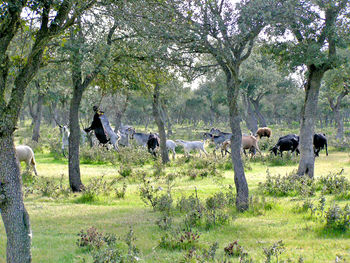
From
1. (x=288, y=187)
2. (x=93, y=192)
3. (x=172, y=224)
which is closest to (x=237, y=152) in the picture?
(x=172, y=224)

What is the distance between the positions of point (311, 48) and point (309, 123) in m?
2.98

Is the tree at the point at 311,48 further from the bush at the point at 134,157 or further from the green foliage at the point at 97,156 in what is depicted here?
the green foliage at the point at 97,156

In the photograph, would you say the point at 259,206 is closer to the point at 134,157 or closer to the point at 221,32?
the point at 221,32

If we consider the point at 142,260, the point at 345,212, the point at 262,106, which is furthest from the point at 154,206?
the point at 262,106

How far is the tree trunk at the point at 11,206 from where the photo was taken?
5207 millimetres

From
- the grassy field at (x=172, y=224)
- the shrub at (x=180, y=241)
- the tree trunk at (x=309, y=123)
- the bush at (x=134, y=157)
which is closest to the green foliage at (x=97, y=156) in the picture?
the bush at (x=134, y=157)

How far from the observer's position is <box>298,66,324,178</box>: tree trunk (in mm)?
14406

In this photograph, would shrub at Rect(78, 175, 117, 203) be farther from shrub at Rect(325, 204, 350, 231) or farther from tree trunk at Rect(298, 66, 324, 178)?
tree trunk at Rect(298, 66, 324, 178)

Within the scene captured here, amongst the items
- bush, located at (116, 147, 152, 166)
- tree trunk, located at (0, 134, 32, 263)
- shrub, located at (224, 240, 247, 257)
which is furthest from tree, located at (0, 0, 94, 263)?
bush, located at (116, 147, 152, 166)

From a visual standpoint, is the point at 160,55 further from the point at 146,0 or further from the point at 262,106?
the point at 262,106

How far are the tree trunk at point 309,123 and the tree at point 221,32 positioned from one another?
5.22m

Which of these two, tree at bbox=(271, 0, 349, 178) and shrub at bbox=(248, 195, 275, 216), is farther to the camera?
tree at bbox=(271, 0, 349, 178)

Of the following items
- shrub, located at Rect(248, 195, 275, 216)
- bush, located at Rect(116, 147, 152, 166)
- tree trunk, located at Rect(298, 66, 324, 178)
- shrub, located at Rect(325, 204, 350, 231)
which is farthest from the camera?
bush, located at Rect(116, 147, 152, 166)

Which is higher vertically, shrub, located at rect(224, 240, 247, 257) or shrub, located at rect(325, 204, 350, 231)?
shrub, located at rect(325, 204, 350, 231)
